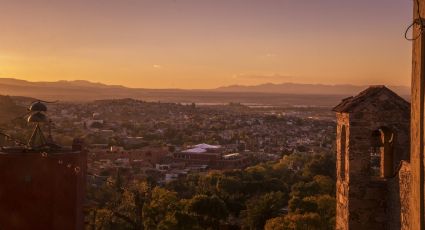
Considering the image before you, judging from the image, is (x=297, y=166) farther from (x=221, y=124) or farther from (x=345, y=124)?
(x=221, y=124)

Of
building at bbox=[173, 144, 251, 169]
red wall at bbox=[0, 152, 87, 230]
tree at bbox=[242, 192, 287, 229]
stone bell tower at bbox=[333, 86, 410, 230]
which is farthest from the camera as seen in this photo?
building at bbox=[173, 144, 251, 169]

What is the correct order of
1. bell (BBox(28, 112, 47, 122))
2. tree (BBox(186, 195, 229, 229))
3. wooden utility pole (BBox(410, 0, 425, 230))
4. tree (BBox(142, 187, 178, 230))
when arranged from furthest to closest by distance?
1. tree (BBox(186, 195, 229, 229))
2. tree (BBox(142, 187, 178, 230))
3. bell (BBox(28, 112, 47, 122))
4. wooden utility pole (BBox(410, 0, 425, 230))

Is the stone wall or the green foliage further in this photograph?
the green foliage

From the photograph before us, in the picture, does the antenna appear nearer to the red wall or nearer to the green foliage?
the red wall

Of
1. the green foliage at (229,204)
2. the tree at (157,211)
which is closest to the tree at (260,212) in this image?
the green foliage at (229,204)

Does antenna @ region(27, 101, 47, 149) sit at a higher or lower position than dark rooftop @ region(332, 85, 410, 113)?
lower

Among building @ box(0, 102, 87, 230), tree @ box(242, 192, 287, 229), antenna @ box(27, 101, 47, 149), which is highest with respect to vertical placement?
antenna @ box(27, 101, 47, 149)

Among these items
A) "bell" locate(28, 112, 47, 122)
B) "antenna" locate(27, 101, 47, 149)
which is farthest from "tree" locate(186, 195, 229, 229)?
"bell" locate(28, 112, 47, 122)
